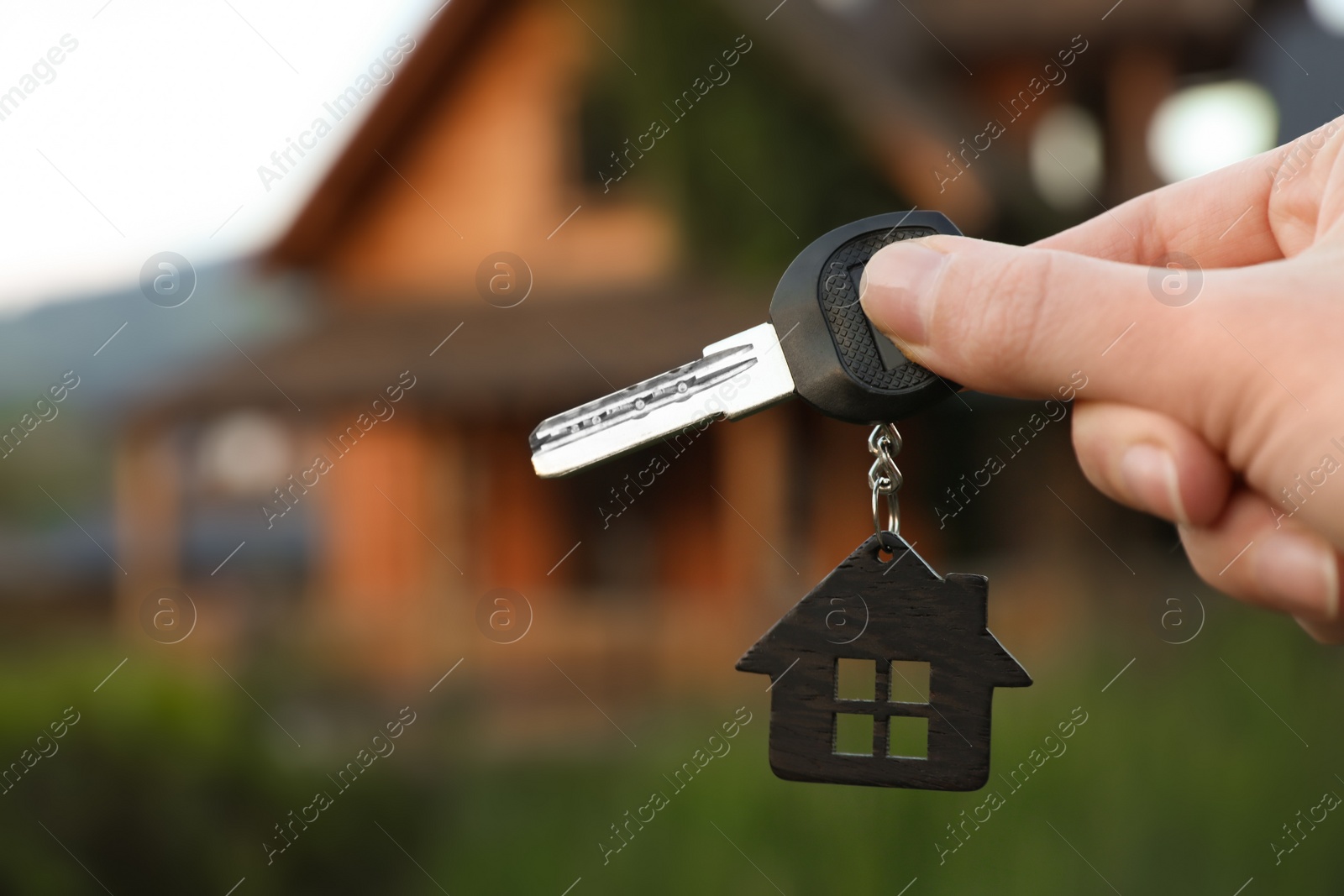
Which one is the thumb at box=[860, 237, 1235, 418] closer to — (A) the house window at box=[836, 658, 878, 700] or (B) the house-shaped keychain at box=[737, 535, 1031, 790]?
(B) the house-shaped keychain at box=[737, 535, 1031, 790]

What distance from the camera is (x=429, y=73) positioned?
1059 centimetres

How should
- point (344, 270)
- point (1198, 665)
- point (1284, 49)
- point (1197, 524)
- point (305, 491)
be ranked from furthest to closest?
point (305, 491) → point (1284, 49) → point (344, 270) → point (1198, 665) → point (1197, 524)

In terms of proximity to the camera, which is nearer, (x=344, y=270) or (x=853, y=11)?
(x=344, y=270)

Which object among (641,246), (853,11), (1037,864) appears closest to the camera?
(1037,864)

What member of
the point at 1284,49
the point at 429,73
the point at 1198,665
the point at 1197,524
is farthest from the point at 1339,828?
the point at 1284,49

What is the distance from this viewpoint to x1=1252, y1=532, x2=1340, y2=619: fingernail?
1.42 metres

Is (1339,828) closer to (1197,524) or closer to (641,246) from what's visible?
(1197,524)

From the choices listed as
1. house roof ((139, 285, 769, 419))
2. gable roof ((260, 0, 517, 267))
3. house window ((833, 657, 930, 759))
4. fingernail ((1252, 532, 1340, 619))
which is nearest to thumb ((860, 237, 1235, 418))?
fingernail ((1252, 532, 1340, 619))

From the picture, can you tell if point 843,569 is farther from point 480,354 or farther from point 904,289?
point 480,354

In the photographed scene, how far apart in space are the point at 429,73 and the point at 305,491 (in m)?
6.51

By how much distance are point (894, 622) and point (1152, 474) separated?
41 cm

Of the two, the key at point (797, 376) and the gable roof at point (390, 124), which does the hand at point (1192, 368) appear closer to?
the key at point (797, 376)

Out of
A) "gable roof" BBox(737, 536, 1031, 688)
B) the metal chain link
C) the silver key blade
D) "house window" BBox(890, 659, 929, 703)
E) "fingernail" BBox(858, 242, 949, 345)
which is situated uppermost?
the silver key blade

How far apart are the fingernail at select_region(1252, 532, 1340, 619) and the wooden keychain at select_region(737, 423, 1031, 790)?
398 millimetres
